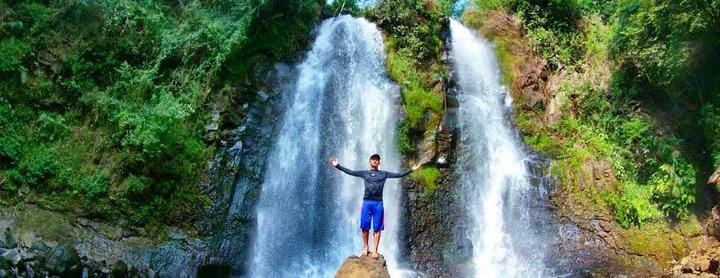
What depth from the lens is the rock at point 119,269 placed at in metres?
9.16

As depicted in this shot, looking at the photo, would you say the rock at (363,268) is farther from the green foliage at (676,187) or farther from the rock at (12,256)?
the green foliage at (676,187)

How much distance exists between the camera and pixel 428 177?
12766mm

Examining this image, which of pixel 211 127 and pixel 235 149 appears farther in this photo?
pixel 235 149

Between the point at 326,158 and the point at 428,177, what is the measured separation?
2.35 meters

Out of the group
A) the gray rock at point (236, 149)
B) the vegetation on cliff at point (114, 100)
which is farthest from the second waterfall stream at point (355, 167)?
the vegetation on cliff at point (114, 100)

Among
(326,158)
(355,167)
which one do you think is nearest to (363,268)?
(355,167)

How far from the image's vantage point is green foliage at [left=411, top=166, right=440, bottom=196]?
12.7m

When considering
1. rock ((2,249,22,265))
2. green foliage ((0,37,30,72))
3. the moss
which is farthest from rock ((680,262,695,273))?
green foliage ((0,37,30,72))

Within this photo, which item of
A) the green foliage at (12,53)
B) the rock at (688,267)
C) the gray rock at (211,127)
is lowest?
the rock at (688,267)

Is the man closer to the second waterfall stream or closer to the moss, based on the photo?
the second waterfall stream

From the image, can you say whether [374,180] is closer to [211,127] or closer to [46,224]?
[211,127]

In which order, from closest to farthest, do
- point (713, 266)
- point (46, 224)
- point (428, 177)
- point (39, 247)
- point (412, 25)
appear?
point (39, 247) → point (46, 224) → point (713, 266) → point (428, 177) → point (412, 25)

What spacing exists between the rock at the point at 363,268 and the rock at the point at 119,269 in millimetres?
4039

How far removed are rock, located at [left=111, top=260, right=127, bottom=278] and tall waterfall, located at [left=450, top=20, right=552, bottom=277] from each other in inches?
269
